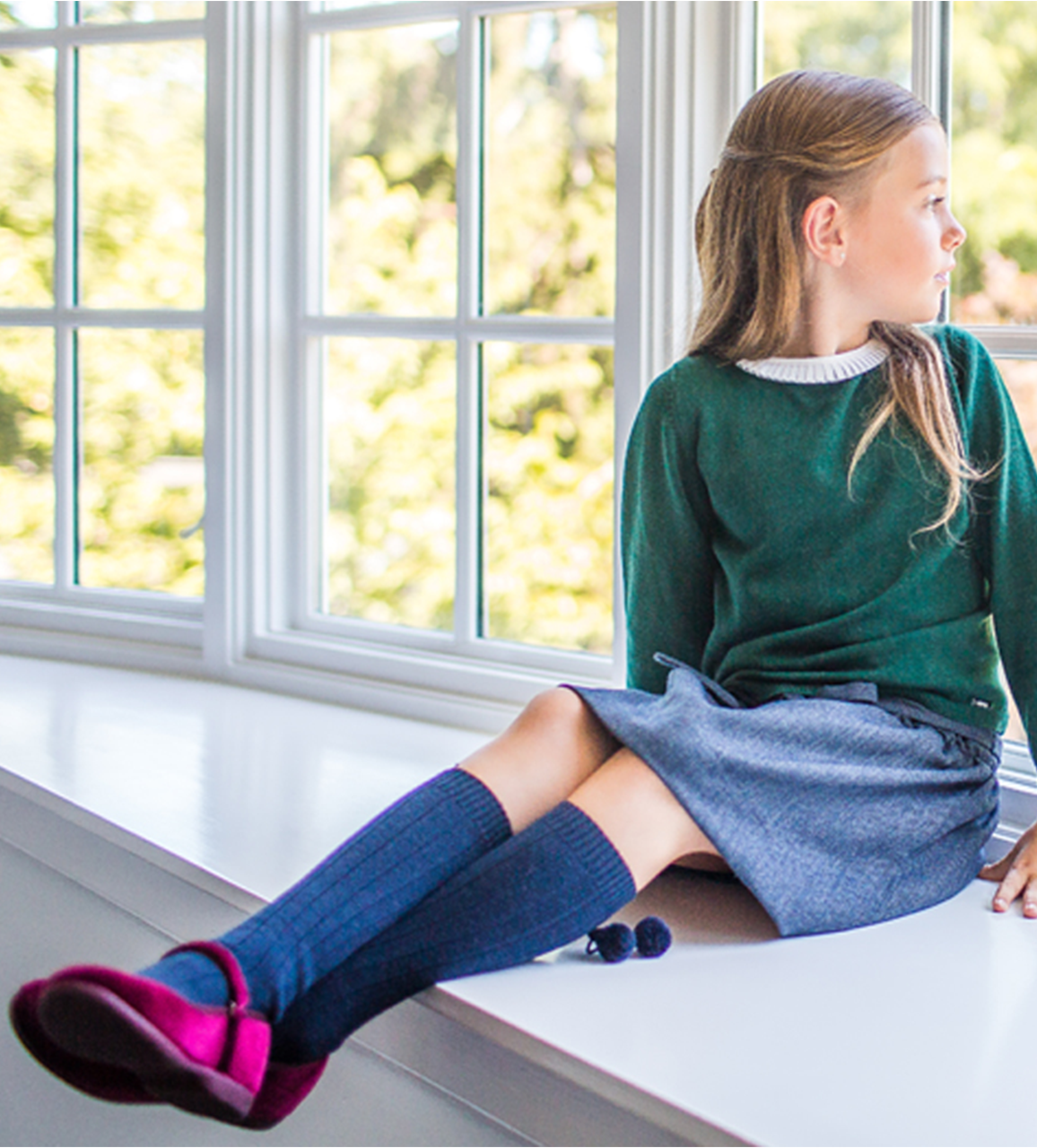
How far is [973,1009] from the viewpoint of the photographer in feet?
3.58

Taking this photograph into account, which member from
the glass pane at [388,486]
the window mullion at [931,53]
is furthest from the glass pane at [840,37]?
the glass pane at [388,486]

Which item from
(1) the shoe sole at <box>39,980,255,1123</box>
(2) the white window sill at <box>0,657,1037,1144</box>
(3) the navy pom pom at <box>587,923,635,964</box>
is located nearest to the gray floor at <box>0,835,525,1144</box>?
(2) the white window sill at <box>0,657,1037,1144</box>

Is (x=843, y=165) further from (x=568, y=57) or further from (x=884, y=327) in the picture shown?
(x=568, y=57)

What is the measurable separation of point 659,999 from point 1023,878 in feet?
1.39

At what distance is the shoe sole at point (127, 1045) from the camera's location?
36.1 inches

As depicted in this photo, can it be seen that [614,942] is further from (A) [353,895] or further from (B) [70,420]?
(B) [70,420]

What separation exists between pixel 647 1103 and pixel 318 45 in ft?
5.67

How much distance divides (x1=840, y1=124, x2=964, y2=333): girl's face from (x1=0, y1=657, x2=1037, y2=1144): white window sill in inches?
21.5

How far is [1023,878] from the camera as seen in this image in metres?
1.33

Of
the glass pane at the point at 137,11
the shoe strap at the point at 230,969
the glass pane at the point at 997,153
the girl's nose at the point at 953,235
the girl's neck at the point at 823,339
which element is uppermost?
the glass pane at the point at 137,11

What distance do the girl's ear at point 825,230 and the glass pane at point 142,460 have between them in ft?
4.01

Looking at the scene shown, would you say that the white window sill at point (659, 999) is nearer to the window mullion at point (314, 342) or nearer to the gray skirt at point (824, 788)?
the gray skirt at point (824, 788)

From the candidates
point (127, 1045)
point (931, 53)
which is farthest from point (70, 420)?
point (127, 1045)

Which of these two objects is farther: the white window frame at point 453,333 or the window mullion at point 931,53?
the white window frame at point 453,333
